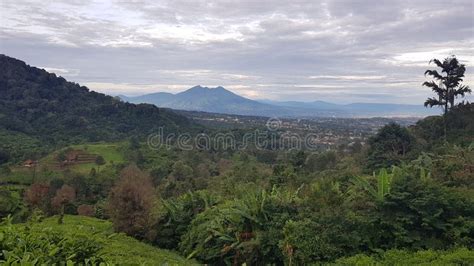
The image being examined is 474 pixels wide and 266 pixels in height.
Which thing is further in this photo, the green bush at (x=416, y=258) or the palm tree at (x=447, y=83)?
the palm tree at (x=447, y=83)

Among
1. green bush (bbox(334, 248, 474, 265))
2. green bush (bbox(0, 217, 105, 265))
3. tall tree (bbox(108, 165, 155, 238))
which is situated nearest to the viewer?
green bush (bbox(0, 217, 105, 265))

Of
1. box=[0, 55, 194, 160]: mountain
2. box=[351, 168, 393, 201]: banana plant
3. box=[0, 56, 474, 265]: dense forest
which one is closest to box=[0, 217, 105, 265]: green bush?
box=[0, 56, 474, 265]: dense forest

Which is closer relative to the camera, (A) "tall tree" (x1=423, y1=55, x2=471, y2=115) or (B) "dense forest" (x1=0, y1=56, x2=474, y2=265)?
(B) "dense forest" (x1=0, y1=56, x2=474, y2=265)

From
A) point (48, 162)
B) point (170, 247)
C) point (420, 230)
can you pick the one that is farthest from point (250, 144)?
point (420, 230)

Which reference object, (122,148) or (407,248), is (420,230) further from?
(122,148)

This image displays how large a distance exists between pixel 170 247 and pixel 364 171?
33.1 ft

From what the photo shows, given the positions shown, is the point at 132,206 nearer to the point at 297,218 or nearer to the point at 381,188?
the point at 297,218

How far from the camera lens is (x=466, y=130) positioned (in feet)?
68.0

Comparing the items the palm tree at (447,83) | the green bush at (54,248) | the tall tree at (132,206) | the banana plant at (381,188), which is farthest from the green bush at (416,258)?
the palm tree at (447,83)

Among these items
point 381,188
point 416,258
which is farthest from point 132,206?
point 416,258

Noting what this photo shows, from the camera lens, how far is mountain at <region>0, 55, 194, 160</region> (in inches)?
2672

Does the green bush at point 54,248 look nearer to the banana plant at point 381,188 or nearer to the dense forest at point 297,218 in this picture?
the dense forest at point 297,218

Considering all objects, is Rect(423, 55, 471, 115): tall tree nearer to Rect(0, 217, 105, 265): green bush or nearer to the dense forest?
the dense forest

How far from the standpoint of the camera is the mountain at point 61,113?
2672 inches
